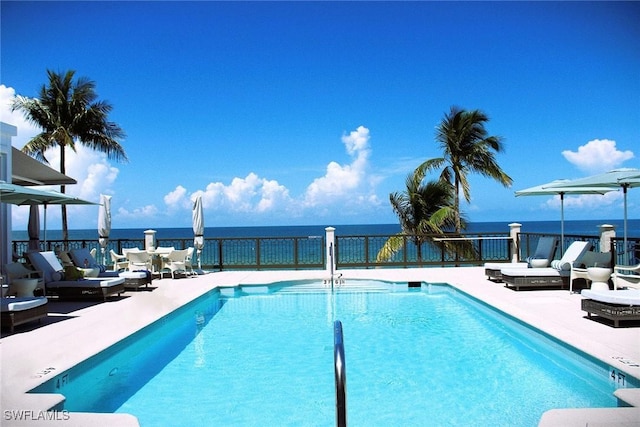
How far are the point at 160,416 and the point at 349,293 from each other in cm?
672

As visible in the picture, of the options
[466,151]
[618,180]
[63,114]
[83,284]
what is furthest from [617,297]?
[63,114]

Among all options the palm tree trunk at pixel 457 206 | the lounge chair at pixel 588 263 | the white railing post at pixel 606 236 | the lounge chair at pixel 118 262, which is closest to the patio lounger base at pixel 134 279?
the lounge chair at pixel 118 262

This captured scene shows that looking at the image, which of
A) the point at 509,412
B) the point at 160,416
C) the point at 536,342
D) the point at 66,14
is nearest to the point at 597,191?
the point at 536,342

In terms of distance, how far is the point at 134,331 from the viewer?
613cm

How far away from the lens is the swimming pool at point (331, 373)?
171 inches

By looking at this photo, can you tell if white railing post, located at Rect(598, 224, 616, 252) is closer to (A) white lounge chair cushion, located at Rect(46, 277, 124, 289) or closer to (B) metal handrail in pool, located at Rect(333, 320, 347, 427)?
(B) metal handrail in pool, located at Rect(333, 320, 347, 427)

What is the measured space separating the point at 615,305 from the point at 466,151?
994cm

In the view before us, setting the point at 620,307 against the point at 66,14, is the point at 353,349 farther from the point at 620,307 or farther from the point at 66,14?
the point at 66,14

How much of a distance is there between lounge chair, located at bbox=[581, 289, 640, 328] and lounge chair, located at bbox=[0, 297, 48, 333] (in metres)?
7.03

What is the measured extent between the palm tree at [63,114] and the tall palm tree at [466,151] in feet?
36.7

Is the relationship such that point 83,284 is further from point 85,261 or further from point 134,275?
point 85,261

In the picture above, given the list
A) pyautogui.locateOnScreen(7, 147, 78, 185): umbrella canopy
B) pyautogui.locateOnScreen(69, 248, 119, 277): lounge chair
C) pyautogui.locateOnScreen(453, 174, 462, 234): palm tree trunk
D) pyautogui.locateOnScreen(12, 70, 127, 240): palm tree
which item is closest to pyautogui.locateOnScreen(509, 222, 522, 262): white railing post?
pyautogui.locateOnScreen(453, 174, 462, 234): palm tree trunk

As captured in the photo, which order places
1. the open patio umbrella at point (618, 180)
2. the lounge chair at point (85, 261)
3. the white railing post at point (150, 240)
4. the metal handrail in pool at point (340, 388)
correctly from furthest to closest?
the white railing post at point (150, 240)
the lounge chair at point (85, 261)
the open patio umbrella at point (618, 180)
the metal handrail in pool at point (340, 388)

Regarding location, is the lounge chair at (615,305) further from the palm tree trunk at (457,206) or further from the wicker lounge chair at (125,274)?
the palm tree trunk at (457,206)
